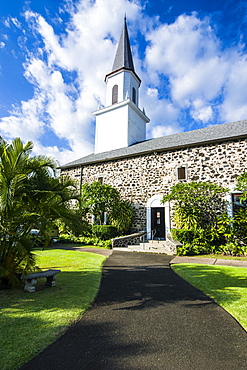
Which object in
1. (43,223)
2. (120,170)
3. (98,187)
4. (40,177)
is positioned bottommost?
(43,223)

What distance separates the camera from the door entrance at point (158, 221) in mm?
14352

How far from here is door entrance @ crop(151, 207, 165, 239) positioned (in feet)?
47.1

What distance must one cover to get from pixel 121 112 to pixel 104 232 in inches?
492

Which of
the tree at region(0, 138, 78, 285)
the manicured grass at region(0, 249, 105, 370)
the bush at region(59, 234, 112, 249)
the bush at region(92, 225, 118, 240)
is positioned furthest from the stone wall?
the tree at region(0, 138, 78, 285)

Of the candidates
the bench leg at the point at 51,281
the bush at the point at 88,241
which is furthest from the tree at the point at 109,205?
the bench leg at the point at 51,281

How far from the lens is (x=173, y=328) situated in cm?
317

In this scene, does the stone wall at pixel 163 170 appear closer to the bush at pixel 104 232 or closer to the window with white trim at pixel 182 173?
the window with white trim at pixel 182 173

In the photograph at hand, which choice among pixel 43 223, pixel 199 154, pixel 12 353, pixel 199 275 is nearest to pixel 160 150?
pixel 199 154

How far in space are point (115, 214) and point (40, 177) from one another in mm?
9671

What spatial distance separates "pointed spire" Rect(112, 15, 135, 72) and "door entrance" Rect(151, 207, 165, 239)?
1582 cm

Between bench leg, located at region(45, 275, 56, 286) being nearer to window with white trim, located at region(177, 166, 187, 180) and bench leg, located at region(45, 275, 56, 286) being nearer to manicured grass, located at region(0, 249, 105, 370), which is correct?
A: manicured grass, located at region(0, 249, 105, 370)

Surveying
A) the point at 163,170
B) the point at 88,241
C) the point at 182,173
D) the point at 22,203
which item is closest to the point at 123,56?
the point at 163,170

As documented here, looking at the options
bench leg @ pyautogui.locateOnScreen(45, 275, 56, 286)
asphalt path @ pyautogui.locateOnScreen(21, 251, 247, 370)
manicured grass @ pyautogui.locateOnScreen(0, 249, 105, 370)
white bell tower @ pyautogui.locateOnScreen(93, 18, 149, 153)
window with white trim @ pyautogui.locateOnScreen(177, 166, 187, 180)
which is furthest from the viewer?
white bell tower @ pyautogui.locateOnScreen(93, 18, 149, 153)

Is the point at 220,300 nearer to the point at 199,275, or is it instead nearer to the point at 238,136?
the point at 199,275
